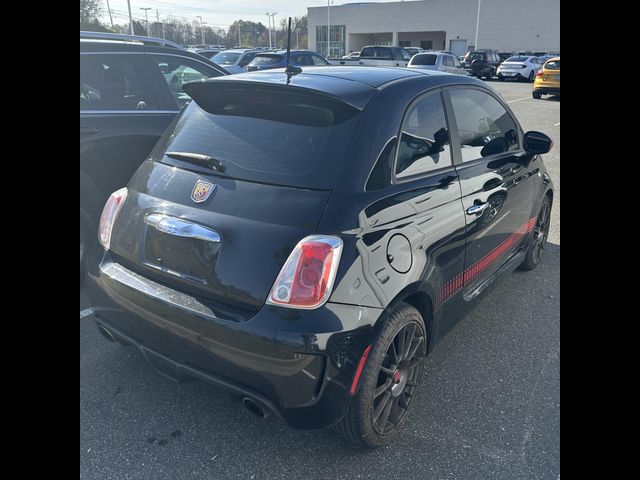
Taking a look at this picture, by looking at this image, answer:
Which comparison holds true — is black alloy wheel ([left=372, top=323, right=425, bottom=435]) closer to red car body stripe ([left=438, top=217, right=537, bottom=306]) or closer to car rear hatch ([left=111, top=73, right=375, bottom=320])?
red car body stripe ([left=438, top=217, right=537, bottom=306])

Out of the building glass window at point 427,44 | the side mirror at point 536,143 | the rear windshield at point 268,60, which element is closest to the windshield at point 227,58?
the rear windshield at point 268,60

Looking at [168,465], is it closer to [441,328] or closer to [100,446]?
[100,446]

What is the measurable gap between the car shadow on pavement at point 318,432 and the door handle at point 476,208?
3.14 feet

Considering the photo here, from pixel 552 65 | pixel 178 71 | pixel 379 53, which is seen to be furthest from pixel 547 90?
pixel 178 71

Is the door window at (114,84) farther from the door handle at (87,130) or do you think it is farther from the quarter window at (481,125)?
the quarter window at (481,125)

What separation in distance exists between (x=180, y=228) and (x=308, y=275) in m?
0.67

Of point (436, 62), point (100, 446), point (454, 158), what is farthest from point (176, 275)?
point (436, 62)

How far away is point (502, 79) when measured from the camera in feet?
116

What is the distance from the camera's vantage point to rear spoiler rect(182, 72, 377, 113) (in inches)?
97.3

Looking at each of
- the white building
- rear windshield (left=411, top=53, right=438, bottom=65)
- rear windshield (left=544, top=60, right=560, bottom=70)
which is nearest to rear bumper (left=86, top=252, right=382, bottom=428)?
rear windshield (left=544, top=60, right=560, bottom=70)

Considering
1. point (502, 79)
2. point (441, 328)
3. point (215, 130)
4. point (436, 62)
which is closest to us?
point (215, 130)

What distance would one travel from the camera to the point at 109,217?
2.79 m
